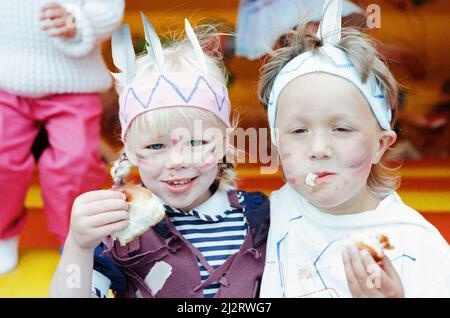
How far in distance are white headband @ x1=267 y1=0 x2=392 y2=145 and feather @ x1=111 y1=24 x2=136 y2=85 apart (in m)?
0.19

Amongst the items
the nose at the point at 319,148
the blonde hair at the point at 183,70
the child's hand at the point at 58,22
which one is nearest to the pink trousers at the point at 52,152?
the child's hand at the point at 58,22

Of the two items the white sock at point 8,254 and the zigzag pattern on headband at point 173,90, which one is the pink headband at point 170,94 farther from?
the white sock at point 8,254

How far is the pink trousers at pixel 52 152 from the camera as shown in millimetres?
1294

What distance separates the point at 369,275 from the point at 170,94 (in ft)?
1.09

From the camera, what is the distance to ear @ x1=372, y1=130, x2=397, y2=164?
79 cm

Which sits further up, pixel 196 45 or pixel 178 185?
pixel 196 45

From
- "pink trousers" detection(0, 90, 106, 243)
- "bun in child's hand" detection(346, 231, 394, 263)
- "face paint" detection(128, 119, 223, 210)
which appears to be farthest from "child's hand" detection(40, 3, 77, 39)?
"bun in child's hand" detection(346, 231, 394, 263)

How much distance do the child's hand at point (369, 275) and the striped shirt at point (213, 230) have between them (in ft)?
0.64

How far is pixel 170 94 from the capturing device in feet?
2.51

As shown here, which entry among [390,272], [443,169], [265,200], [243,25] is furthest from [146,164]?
[443,169]

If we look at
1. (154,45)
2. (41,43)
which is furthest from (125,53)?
(41,43)

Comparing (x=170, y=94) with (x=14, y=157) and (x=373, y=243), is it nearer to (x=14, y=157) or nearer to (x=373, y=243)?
(x=373, y=243)
